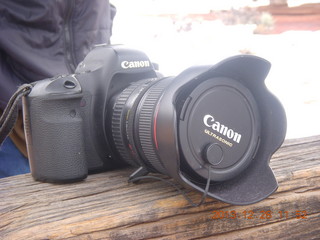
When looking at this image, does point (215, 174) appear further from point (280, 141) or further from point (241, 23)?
point (241, 23)

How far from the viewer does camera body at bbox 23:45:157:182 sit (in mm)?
693

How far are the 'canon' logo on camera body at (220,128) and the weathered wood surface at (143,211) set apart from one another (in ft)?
0.31

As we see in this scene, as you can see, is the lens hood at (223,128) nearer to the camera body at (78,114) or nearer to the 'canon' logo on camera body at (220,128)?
the 'canon' logo on camera body at (220,128)

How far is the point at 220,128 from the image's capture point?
0.61 metres

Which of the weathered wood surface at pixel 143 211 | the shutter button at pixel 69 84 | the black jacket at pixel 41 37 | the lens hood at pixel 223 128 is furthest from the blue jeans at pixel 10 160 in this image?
the lens hood at pixel 223 128

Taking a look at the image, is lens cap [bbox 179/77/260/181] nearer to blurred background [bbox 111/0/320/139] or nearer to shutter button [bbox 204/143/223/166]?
shutter button [bbox 204/143/223/166]

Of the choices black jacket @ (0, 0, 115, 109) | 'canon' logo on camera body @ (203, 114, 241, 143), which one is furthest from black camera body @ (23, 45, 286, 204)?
black jacket @ (0, 0, 115, 109)

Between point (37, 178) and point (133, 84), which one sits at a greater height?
point (133, 84)

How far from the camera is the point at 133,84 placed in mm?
744

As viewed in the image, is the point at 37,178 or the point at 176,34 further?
the point at 176,34

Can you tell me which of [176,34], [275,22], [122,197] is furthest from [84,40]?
[275,22]

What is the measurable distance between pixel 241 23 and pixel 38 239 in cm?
596

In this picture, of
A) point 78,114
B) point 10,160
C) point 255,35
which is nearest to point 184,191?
point 78,114

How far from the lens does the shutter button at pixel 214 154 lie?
59cm
